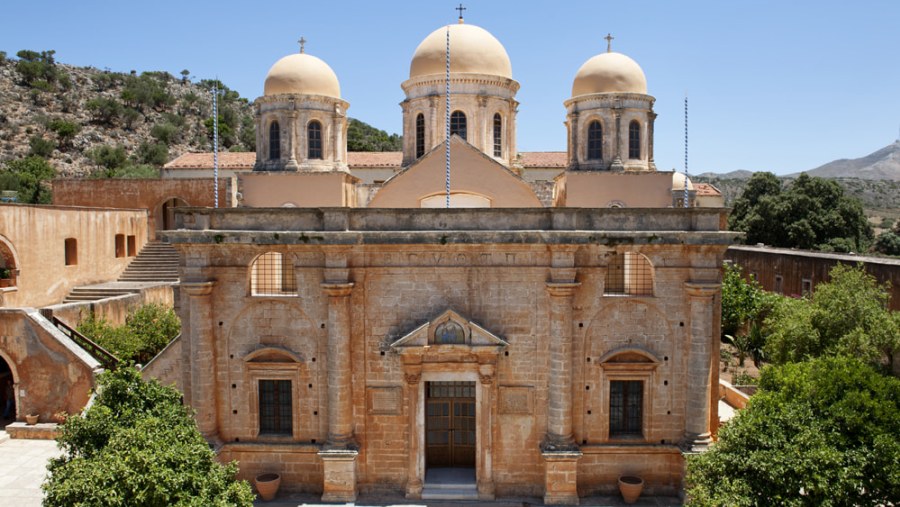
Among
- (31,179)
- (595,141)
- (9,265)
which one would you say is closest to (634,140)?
(595,141)

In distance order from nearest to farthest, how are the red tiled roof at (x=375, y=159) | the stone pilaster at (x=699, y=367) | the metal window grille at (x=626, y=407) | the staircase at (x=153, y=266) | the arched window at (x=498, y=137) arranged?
the stone pilaster at (x=699, y=367) < the metal window grille at (x=626, y=407) < the arched window at (x=498, y=137) < the staircase at (x=153, y=266) < the red tiled roof at (x=375, y=159)

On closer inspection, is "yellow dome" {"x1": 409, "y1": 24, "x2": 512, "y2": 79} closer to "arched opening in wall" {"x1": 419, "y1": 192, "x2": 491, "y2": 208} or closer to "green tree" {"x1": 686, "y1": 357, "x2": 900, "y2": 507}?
"arched opening in wall" {"x1": 419, "y1": 192, "x2": 491, "y2": 208}

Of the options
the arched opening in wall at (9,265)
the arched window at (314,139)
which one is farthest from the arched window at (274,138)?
the arched opening in wall at (9,265)

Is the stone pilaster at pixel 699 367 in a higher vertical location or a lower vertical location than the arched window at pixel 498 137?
lower

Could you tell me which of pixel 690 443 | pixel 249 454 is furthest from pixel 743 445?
pixel 249 454

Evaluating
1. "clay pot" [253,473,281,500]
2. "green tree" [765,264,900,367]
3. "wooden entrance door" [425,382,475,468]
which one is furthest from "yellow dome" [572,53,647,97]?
"clay pot" [253,473,281,500]

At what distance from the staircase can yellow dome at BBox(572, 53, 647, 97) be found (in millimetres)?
19220

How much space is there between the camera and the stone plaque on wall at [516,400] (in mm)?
12805

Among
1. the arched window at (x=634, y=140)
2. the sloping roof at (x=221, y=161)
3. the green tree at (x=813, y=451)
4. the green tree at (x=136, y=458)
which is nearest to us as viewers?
the green tree at (x=136, y=458)

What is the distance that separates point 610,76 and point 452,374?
42.9 ft

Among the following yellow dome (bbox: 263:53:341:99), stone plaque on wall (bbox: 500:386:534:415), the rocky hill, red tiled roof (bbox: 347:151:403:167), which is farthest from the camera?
the rocky hill

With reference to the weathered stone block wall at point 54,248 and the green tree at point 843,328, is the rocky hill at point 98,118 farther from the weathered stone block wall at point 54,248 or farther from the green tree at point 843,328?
the green tree at point 843,328

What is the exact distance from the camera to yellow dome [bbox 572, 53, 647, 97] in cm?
2064

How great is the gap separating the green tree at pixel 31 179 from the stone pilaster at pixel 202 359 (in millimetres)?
38292
